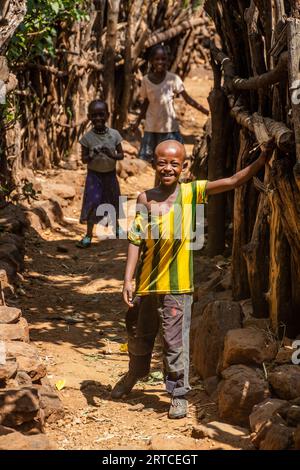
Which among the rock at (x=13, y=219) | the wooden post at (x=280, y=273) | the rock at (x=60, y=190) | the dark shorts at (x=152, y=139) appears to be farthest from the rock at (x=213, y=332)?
the rock at (x=60, y=190)

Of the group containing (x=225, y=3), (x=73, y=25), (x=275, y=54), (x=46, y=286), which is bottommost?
(x=46, y=286)

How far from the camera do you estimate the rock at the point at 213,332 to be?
5.05m

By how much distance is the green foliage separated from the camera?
8.41 meters

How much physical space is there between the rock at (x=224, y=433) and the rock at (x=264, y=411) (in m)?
0.09

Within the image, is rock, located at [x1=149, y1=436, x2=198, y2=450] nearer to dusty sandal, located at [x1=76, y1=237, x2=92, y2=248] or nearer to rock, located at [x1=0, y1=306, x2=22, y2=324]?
rock, located at [x1=0, y1=306, x2=22, y2=324]

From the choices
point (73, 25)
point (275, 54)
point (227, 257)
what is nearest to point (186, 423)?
point (275, 54)

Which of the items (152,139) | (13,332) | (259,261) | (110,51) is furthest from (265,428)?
(110,51)

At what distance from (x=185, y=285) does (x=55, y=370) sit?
1232mm

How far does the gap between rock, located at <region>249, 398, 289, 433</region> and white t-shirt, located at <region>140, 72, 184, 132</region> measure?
17.1ft

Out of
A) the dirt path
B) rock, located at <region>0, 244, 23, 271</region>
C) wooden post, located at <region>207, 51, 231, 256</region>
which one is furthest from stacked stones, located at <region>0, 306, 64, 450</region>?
wooden post, located at <region>207, 51, 231, 256</region>

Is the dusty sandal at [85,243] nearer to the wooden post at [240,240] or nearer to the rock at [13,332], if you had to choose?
the wooden post at [240,240]

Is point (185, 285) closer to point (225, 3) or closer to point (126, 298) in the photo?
point (126, 298)

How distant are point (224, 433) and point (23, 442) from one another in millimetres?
982
